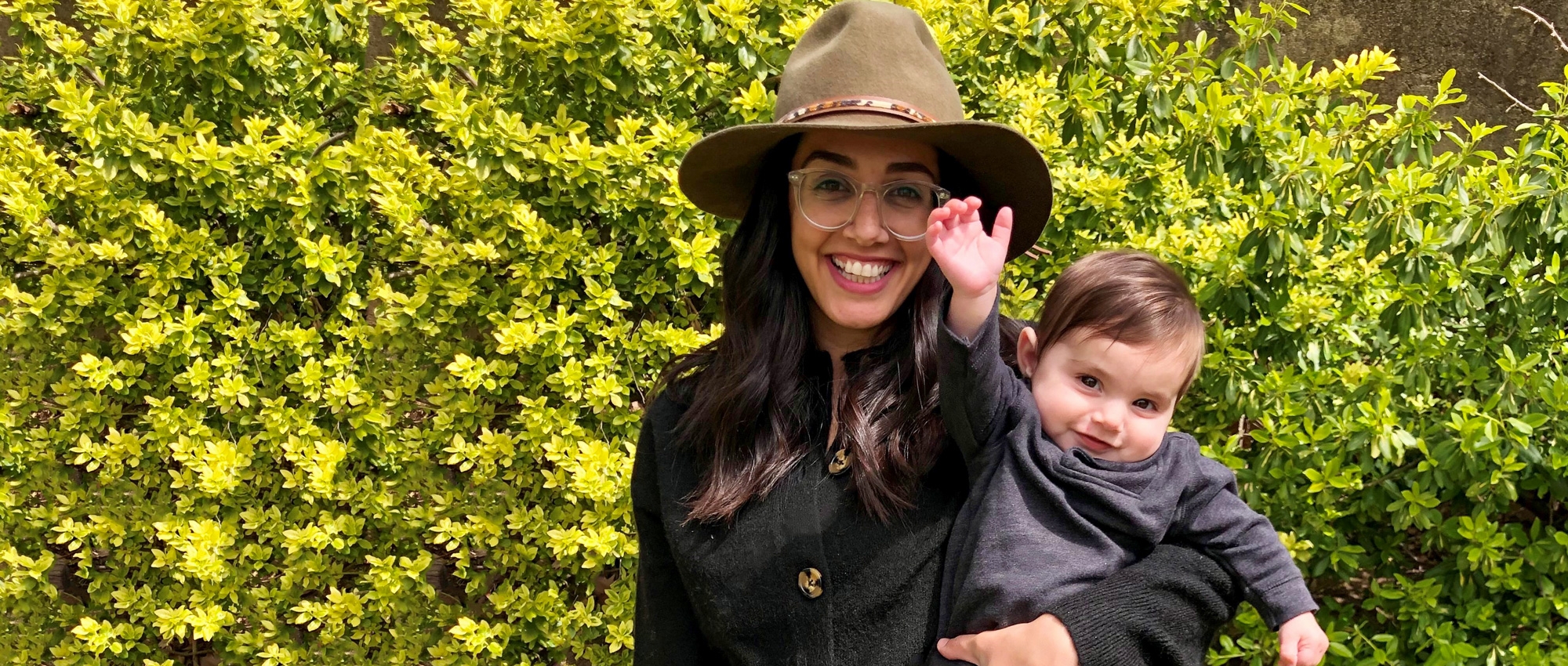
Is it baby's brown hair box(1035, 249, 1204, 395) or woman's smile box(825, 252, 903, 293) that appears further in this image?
Answer: woman's smile box(825, 252, 903, 293)

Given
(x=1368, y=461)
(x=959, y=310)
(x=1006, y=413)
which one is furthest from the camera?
(x=1368, y=461)

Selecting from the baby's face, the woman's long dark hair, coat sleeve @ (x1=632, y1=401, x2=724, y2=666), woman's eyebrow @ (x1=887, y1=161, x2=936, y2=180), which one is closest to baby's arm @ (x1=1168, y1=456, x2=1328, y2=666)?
the baby's face

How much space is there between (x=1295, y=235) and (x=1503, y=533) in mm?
881

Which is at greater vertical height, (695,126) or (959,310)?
(959,310)

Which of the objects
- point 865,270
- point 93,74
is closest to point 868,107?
point 865,270

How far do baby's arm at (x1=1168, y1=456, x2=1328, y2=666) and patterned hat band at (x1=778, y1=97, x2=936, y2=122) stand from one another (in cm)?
73

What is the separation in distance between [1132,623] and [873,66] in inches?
38.5

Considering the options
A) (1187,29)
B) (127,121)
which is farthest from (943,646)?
(1187,29)

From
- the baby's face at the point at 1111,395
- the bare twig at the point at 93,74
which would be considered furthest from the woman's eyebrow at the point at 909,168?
the bare twig at the point at 93,74

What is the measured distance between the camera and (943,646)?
168 centimetres

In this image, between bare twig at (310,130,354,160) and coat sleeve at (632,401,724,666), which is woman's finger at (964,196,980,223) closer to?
coat sleeve at (632,401,724,666)

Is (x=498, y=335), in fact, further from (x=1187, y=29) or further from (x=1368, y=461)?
(x=1187, y=29)

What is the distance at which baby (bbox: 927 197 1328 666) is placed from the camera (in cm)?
159

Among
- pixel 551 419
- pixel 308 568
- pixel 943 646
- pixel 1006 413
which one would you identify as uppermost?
pixel 1006 413
